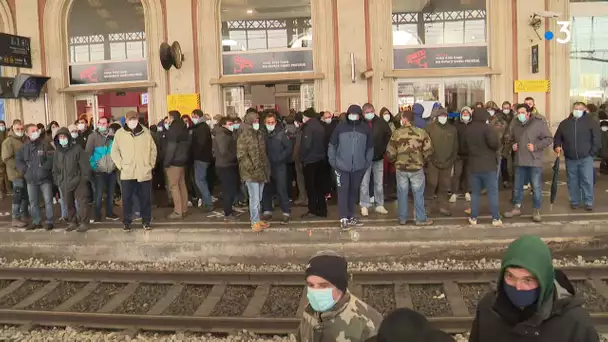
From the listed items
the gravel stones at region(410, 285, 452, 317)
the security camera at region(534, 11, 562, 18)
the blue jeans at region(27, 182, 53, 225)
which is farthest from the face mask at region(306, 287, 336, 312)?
the security camera at region(534, 11, 562, 18)

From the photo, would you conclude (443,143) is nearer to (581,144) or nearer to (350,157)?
(350,157)

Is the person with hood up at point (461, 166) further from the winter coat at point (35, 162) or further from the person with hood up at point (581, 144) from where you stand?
the winter coat at point (35, 162)

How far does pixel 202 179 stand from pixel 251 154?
209 cm

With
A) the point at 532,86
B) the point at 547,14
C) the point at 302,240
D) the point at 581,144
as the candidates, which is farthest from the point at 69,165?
the point at 547,14

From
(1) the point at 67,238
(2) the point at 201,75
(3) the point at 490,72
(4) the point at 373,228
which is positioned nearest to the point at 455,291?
(4) the point at 373,228

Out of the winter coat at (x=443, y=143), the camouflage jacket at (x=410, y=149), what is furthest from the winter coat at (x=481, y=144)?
the camouflage jacket at (x=410, y=149)

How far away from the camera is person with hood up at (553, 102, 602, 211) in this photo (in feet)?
33.3

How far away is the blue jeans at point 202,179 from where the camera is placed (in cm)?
1130

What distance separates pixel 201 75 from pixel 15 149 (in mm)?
6339

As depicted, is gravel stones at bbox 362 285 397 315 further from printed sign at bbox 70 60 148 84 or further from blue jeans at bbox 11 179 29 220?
printed sign at bbox 70 60 148 84

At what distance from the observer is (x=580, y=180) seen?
1058 cm

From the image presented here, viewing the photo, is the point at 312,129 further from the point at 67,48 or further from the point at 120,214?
the point at 67,48

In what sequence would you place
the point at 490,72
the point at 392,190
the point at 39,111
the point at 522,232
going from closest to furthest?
1. the point at 522,232
2. the point at 392,190
3. the point at 490,72
4. the point at 39,111

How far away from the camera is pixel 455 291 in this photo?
7.24 m
